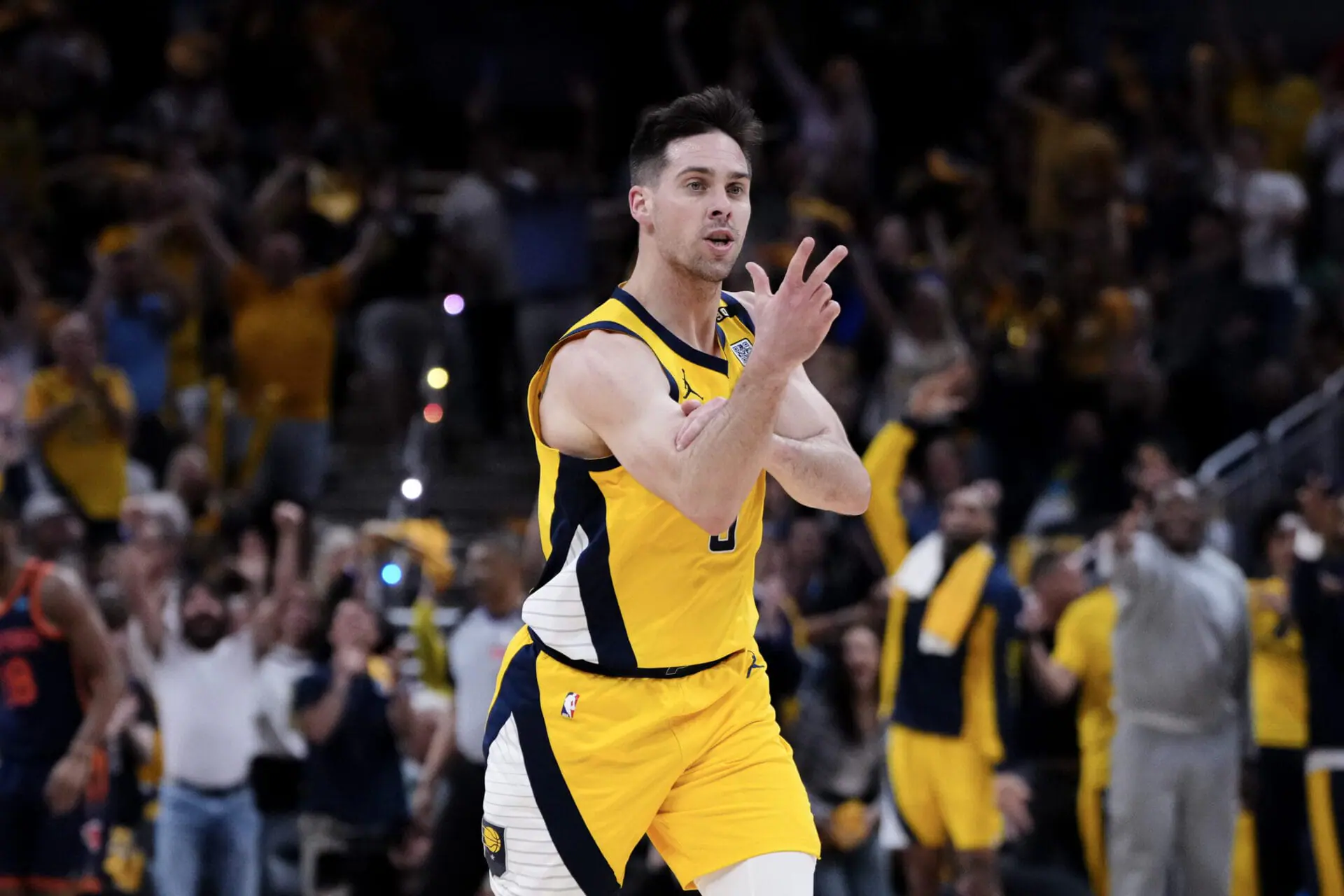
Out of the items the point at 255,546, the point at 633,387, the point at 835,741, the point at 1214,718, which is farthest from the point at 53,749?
the point at 1214,718

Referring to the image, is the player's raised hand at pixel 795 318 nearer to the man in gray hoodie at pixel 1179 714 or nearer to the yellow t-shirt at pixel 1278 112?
the man in gray hoodie at pixel 1179 714

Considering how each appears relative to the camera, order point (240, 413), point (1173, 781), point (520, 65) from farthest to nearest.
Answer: point (520, 65)
point (240, 413)
point (1173, 781)

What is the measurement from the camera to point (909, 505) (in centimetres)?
1146

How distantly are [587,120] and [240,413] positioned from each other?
4004 millimetres

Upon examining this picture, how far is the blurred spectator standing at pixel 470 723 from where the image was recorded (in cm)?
841

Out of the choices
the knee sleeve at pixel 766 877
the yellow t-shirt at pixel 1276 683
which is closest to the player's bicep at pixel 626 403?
the knee sleeve at pixel 766 877

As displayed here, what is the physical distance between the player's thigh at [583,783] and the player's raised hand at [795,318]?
0.97m

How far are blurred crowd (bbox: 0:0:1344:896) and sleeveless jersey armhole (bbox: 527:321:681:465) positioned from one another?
4.55 metres

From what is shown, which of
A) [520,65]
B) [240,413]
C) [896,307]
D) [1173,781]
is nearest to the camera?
[1173,781]

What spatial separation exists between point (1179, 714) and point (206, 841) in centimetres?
501

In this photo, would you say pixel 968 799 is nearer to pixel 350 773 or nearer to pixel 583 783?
pixel 350 773

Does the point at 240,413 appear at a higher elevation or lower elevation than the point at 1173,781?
higher

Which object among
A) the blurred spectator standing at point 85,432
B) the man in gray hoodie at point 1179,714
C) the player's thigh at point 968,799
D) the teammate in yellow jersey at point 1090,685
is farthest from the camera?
the blurred spectator standing at point 85,432

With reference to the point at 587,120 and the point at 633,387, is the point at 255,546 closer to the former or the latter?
the point at 587,120
